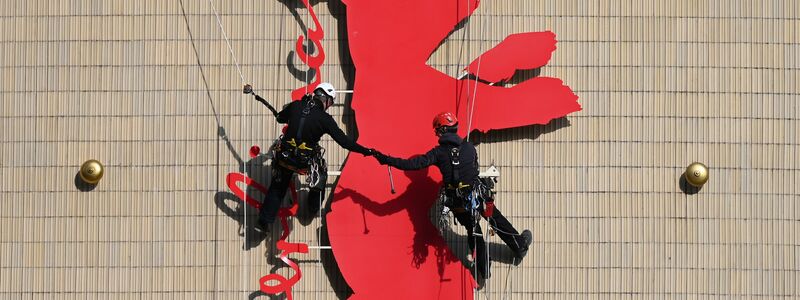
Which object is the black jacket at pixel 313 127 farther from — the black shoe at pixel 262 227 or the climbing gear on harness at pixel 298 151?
the black shoe at pixel 262 227

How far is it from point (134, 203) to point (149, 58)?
1.47 meters

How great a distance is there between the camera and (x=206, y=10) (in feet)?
37.9

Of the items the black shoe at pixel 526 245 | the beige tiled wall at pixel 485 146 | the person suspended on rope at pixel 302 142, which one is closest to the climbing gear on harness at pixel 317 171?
the person suspended on rope at pixel 302 142

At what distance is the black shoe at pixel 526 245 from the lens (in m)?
11.1

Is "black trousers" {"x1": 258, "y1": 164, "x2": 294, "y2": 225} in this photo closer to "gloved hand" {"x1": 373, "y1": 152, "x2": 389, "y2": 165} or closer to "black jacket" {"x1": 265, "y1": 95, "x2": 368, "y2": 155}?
"black jacket" {"x1": 265, "y1": 95, "x2": 368, "y2": 155}

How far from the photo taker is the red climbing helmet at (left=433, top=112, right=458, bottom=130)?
10.7 m

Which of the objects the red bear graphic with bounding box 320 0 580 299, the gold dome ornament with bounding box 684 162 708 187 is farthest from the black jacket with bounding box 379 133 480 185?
the gold dome ornament with bounding box 684 162 708 187

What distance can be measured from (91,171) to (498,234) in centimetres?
407

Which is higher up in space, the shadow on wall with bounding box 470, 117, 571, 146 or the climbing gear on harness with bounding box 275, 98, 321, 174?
the shadow on wall with bounding box 470, 117, 571, 146

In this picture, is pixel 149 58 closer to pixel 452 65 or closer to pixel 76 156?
pixel 76 156

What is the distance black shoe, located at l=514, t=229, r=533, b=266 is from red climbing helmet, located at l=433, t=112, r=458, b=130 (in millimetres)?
1349

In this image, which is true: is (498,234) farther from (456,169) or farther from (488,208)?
(456,169)

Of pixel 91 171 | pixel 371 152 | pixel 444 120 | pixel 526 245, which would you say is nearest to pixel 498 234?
pixel 526 245

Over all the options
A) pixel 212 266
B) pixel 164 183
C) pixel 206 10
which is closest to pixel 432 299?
pixel 212 266
